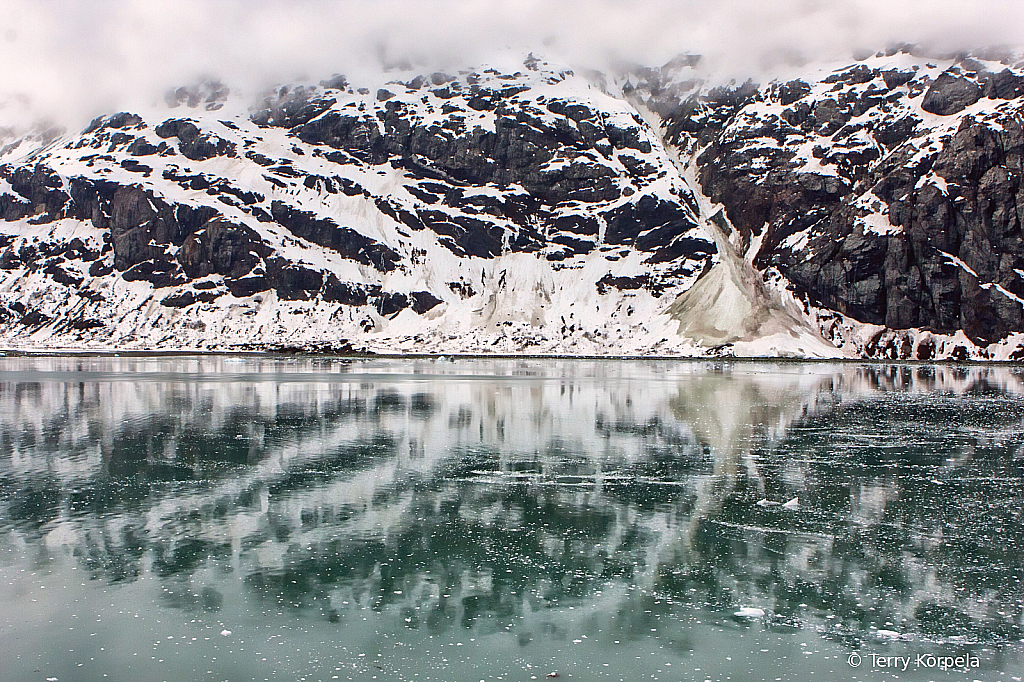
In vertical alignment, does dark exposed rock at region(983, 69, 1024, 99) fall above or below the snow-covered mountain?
above

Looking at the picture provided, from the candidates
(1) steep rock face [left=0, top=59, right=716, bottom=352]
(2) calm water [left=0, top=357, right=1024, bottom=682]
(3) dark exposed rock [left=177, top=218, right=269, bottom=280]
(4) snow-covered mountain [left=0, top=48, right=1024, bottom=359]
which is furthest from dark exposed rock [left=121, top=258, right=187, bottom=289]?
(2) calm water [left=0, top=357, right=1024, bottom=682]

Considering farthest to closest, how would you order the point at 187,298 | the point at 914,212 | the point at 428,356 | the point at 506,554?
the point at 187,298, the point at 914,212, the point at 428,356, the point at 506,554

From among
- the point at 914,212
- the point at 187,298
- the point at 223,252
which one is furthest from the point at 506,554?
the point at 223,252

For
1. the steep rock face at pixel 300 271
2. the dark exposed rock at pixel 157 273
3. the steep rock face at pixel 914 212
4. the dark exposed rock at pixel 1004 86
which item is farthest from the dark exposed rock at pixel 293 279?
the dark exposed rock at pixel 1004 86

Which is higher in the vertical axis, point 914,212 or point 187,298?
point 914,212

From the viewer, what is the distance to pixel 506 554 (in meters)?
15.8

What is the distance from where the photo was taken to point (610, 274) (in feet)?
624

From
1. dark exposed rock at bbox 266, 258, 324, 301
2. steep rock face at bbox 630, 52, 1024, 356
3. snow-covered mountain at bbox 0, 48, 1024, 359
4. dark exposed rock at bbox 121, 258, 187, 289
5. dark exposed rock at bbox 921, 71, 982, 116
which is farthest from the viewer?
dark exposed rock at bbox 121, 258, 187, 289

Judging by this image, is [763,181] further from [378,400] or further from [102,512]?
[102,512]

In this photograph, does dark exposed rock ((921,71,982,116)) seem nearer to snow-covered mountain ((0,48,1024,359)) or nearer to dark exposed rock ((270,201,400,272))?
snow-covered mountain ((0,48,1024,359))

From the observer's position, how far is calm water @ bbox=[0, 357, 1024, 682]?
11070 mm

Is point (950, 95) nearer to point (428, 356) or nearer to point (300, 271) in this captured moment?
point (428, 356)

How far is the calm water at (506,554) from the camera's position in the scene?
11070 millimetres

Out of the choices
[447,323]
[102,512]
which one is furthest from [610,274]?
[102,512]
